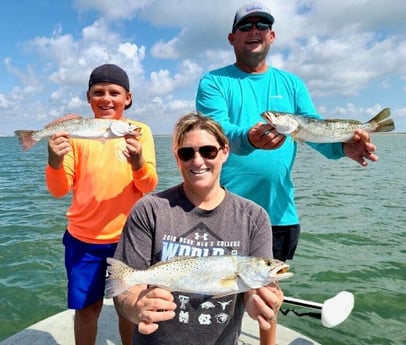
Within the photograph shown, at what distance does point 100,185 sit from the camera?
147 inches

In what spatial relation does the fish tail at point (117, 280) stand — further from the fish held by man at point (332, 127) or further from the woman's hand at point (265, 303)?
the fish held by man at point (332, 127)

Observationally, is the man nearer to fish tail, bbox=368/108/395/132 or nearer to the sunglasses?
the sunglasses

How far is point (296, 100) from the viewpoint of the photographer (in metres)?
4.29

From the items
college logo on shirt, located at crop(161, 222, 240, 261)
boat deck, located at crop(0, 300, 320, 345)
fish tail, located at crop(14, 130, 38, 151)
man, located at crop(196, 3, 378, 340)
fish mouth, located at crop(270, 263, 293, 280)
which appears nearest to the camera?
fish mouth, located at crop(270, 263, 293, 280)

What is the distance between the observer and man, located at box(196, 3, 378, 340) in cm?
397

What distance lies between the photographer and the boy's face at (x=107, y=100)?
3846mm

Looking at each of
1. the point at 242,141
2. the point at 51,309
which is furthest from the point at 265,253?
the point at 51,309

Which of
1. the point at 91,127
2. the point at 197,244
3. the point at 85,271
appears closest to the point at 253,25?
the point at 91,127

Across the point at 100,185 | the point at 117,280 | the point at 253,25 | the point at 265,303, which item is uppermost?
the point at 253,25

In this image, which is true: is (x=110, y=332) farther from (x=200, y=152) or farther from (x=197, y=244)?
(x=200, y=152)

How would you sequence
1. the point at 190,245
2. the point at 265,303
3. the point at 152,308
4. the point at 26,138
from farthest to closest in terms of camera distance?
the point at 26,138, the point at 190,245, the point at 265,303, the point at 152,308

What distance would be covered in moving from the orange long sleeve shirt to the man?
2.84 ft

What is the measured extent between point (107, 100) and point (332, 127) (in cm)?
226

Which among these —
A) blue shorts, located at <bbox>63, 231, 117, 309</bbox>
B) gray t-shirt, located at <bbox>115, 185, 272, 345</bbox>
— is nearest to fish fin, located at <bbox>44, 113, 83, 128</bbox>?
blue shorts, located at <bbox>63, 231, 117, 309</bbox>
